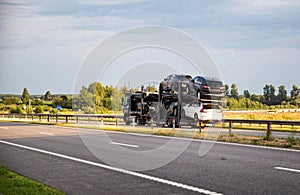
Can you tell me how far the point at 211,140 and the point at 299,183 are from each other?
11068mm

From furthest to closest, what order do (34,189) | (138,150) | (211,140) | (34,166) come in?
(211,140), (138,150), (34,166), (34,189)

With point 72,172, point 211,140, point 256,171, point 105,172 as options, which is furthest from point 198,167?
point 211,140

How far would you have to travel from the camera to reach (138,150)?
15.9 m

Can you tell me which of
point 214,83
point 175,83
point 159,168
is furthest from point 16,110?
point 159,168

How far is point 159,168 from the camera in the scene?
37.9 feet

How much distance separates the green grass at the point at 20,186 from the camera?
848cm

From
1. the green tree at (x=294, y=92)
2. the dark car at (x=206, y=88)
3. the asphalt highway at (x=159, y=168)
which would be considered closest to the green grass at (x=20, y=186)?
the asphalt highway at (x=159, y=168)

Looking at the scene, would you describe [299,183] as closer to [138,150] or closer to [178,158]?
[178,158]

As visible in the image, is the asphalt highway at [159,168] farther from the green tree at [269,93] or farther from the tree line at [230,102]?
the green tree at [269,93]

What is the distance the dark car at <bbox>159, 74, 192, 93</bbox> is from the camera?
29.8 meters

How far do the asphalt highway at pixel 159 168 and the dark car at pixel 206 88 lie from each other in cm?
1227

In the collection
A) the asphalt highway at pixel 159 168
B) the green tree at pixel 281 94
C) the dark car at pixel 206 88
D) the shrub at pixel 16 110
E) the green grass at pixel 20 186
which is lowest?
the green grass at pixel 20 186

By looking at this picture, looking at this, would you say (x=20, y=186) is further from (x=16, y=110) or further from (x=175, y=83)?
(x=16, y=110)

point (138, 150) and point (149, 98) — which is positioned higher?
point (149, 98)
